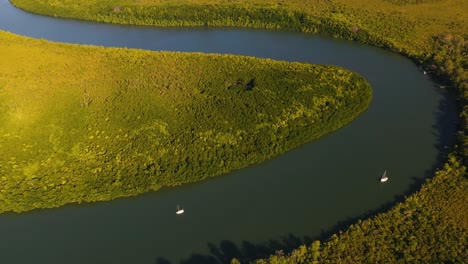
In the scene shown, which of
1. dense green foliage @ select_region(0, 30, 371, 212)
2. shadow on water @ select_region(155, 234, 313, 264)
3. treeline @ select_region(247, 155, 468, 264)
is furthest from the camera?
dense green foliage @ select_region(0, 30, 371, 212)

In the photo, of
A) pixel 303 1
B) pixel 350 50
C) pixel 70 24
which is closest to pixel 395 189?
pixel 350 50

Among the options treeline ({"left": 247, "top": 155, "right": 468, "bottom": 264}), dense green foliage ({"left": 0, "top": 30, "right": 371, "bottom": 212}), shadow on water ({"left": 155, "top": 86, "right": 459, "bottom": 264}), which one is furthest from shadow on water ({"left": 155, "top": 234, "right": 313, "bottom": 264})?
dense green foliage ({"left": 0, "top": 30, "right": 371, "bottom": 212})

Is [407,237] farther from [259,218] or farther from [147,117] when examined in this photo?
[147,117]

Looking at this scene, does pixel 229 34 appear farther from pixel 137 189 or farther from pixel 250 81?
pixel 137 189

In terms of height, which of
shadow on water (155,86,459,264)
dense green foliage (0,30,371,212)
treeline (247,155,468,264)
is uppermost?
dense green foliage (0,30,371,212)

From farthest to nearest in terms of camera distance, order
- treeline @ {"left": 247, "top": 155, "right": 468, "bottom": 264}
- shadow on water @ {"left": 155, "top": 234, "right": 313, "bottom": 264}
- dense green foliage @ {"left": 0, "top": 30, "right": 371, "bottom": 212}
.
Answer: dense green foliage @ {"left": 0, "top": 30, "right": 371, "bottom": 212} < shadow on water @ {"left": 155, "top": 234, "right": 313, "bottom": 264} < treeline @ {"left": 247, "top": 155, "right": 468, "bottom": 264}

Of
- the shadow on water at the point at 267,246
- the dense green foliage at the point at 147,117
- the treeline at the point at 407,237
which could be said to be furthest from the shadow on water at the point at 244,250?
the dense green foliage at the point at 147,117

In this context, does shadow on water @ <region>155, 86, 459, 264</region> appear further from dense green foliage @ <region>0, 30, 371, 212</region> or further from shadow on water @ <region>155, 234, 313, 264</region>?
dense green foliage @ <region>0, 30, 371, 212</region>

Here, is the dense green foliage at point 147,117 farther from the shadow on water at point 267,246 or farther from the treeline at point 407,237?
the treeline at point 407,237

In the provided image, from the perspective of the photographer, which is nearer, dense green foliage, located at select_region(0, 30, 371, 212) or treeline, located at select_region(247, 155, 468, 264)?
treeline, located at select_region(247, 155, 468, 264)
